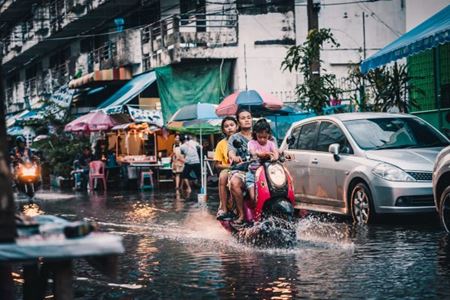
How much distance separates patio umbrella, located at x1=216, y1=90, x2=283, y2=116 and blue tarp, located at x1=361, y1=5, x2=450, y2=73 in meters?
5.62

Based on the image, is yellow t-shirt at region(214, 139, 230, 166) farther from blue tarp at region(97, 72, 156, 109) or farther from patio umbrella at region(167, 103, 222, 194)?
blue tarp at region(97, 72, 156, 109)

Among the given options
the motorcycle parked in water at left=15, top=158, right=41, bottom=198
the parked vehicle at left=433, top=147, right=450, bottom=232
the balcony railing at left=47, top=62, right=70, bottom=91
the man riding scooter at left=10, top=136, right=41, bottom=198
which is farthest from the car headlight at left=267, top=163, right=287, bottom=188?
the balcony railing at left=47, top=62, right=70, bottom=91

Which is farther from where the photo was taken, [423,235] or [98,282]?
[423,235]

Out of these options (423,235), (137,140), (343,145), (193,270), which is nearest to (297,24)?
(137,140)

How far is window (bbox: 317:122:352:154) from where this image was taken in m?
14.3

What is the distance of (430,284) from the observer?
25.6ft

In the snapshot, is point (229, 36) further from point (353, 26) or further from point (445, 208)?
point (445, 208)

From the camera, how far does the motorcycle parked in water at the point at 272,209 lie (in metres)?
11.0

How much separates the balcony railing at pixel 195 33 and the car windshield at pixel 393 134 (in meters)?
17.4

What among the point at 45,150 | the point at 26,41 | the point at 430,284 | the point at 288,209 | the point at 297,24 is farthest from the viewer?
the point at 26,41

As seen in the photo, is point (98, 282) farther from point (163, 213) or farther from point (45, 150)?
point (45, 150)

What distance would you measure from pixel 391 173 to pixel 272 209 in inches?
106

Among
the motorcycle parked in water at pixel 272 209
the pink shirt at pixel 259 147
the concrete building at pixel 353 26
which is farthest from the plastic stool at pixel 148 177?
the motorcycle parked in water at pixel 272 209

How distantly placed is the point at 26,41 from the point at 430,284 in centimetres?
4652
